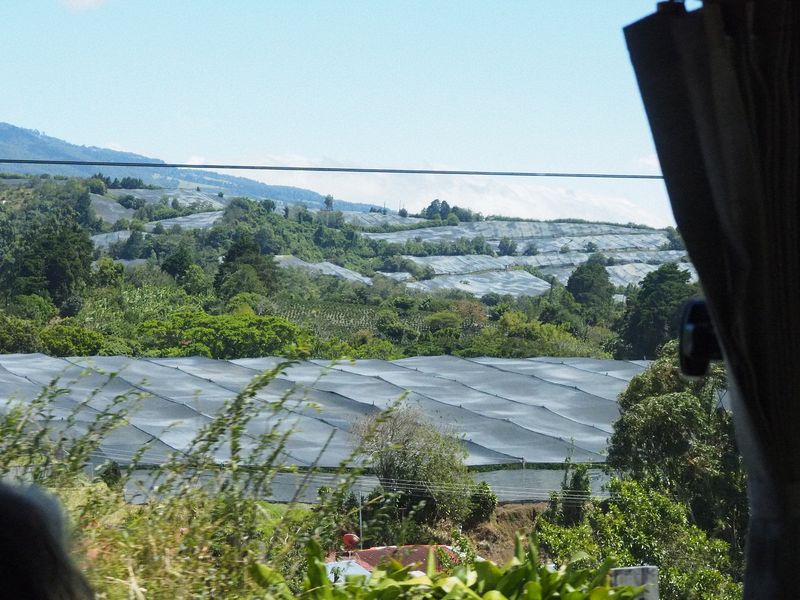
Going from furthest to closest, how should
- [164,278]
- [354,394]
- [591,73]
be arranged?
[164,278] → [354,394] → [591,73]

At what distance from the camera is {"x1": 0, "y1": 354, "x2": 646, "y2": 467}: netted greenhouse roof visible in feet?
57.9

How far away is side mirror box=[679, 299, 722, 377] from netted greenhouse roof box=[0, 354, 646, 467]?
44.5ft

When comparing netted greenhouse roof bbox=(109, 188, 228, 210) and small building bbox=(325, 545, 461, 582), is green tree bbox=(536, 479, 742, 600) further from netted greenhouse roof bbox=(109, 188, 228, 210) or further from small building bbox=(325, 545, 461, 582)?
netted greenhouse roof bbox=(109, 188, 228, 210)

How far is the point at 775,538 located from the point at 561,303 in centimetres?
4647

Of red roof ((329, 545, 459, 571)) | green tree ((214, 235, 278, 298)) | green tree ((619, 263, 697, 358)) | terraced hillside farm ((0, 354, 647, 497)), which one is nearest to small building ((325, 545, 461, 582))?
red roof ((329, 545, 459, 571))

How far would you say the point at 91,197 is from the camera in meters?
64.9

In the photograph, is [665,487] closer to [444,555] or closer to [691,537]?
[691,537]

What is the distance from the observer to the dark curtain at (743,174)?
1.12 meters

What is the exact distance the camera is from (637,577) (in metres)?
1.91

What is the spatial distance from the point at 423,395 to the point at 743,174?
21840 mm

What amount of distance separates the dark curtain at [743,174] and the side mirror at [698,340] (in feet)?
0.24

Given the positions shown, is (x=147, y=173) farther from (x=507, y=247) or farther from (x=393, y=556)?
(x=393, y=556)

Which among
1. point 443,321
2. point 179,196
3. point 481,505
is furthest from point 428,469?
point 179,196

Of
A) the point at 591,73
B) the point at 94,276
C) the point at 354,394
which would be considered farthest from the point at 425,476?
the point at 94,276
